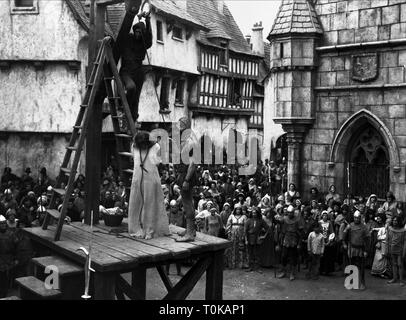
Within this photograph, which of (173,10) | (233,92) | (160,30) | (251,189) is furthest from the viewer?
(233,92)

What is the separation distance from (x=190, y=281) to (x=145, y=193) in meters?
1.41

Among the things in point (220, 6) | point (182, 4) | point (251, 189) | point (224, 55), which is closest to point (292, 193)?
point (251, 189)

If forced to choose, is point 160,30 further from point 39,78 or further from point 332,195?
point 332,195

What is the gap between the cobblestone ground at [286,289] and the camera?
1288 cm

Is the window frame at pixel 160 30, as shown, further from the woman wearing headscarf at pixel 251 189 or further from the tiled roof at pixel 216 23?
the woman wearing headscarf at pixel 251 189

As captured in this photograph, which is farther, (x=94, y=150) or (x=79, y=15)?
(x=79, y=15)

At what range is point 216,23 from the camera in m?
36.7

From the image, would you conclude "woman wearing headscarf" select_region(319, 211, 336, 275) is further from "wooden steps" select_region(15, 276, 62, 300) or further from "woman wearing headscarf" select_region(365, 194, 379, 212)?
"wooden steps" select_region(15, 276, 62, 300)

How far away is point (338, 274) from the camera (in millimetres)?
15234

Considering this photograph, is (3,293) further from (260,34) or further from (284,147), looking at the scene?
(260,34)

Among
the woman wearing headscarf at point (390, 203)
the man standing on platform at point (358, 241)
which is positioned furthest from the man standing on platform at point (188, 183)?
the woman wearing headscarf at point (390, 203)

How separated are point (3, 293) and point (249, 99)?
3002cm

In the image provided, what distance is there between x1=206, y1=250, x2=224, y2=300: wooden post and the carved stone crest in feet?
38.7

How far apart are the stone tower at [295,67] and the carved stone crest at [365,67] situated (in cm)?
143
